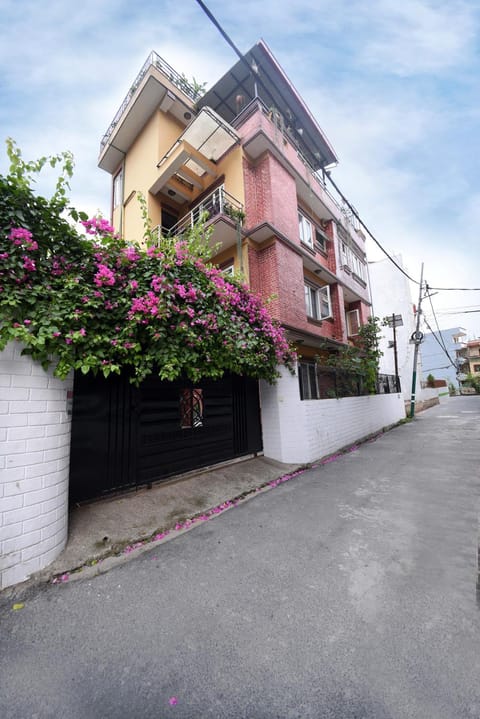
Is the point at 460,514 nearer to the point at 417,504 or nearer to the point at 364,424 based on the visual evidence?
the point at 417,504

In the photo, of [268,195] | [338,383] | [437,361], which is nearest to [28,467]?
[338,383]

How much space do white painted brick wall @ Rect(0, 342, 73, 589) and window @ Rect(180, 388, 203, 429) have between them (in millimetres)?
2316

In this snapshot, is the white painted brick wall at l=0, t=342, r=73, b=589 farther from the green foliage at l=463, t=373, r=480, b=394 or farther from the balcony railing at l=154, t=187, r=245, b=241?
the green foliage at l=463, t=373, r=480, b=394

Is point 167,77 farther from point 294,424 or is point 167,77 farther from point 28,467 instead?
point 28,467

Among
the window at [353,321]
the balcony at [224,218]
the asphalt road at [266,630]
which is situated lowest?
the asphalt road at [266,630]

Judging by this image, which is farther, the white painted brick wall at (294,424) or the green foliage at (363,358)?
the green foliage at (363,358)

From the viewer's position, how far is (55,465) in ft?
8.75

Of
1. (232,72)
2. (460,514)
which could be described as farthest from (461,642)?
(232,72)

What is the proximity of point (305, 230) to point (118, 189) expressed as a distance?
8310mm

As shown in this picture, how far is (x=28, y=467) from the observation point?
246 cm

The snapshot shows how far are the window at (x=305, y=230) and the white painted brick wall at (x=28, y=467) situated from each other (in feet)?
31.7

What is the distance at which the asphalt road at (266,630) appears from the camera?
1.46m

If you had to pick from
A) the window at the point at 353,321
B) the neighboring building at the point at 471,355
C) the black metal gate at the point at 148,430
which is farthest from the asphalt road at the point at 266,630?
the neighboring building at the point at 471,355

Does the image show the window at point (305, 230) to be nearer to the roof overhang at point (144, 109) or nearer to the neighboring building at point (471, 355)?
the roof overhang at point (144, 109)
